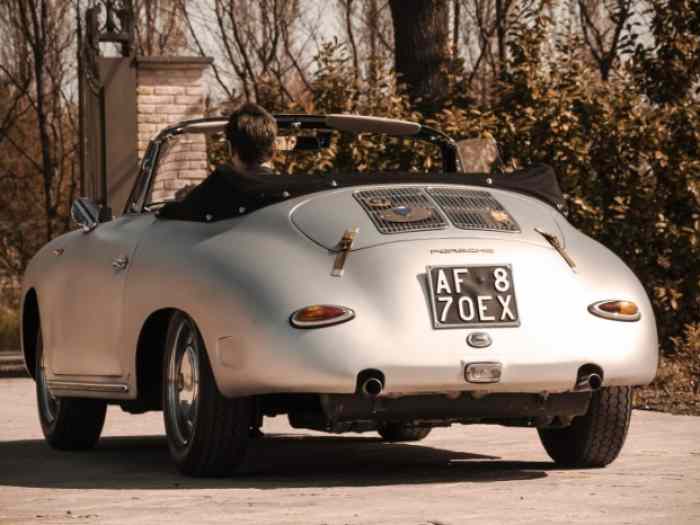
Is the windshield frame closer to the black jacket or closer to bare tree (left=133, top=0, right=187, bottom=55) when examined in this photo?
the black jacket

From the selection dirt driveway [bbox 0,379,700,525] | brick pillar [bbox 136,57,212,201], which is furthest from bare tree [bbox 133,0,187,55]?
dirt driveway [bbox 0,379,700,525]

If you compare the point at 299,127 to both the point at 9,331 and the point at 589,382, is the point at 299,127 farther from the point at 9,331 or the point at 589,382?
the point at 9,331

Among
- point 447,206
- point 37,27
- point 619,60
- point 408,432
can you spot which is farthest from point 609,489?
point 37,27

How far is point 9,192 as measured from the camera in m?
39.0

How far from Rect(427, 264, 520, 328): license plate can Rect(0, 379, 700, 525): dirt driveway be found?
0.65 m

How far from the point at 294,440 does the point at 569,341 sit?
297cm

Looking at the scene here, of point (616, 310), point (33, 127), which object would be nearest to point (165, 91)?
point (616, 310)

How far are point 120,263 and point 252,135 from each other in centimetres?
83

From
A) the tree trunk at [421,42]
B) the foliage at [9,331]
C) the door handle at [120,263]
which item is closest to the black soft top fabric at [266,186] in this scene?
the door handle at [120,263]

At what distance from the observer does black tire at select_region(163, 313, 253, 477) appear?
7.24m

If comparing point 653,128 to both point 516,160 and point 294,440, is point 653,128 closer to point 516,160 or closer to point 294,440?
point 516,160

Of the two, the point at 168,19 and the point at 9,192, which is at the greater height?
the point at 168,19

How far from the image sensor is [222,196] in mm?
7566

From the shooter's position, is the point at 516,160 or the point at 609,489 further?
the point at 516,160
